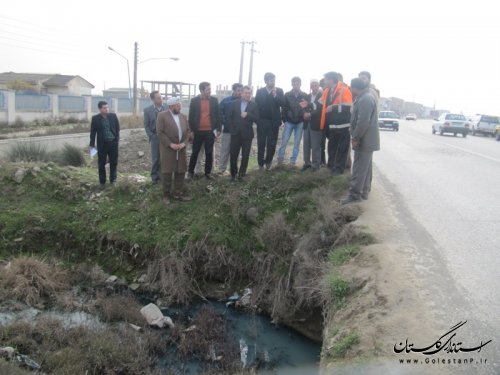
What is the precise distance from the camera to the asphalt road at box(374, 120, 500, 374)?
3854 mm

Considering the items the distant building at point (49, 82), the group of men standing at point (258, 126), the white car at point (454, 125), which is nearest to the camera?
the group of men standing at point (258, 126)

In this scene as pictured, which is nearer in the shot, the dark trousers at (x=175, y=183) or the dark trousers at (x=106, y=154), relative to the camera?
the dark trousers at (x=175, y=183)

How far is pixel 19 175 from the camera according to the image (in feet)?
29.4

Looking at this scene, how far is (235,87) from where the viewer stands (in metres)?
8.30

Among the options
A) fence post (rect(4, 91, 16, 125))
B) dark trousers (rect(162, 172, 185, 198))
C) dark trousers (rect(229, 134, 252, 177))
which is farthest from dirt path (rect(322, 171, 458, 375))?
fence post (rect(4, 91, 16, 125))

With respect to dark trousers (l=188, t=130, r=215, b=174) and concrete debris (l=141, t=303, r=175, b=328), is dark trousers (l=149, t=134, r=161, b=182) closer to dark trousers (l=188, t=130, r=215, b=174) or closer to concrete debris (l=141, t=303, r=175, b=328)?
dark trousers (l=188, t=130, r=215, b=174)

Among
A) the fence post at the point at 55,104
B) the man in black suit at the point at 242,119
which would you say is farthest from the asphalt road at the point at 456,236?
the fence post at the point at 55,104

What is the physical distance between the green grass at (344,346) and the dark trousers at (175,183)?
16.7 feet

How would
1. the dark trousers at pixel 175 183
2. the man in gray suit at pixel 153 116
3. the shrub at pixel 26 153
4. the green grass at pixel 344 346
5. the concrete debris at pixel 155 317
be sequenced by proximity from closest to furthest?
1. the green grass at pixel 344 346
2. the concrete debris at pixel 155 317
3. the dark trousers at pixel 175 183
4. the man in gray suit at pixel 153 116
5. the shrub at pixel 26 153

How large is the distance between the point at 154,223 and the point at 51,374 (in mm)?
3522

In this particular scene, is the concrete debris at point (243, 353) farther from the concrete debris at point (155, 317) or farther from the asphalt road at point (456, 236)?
the asphalt road at point (456, 236)

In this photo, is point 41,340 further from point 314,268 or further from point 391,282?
point 391,282

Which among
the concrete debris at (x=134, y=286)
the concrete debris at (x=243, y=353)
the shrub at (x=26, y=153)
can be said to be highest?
the shrub at (x=26, y=153)

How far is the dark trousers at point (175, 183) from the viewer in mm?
8148
